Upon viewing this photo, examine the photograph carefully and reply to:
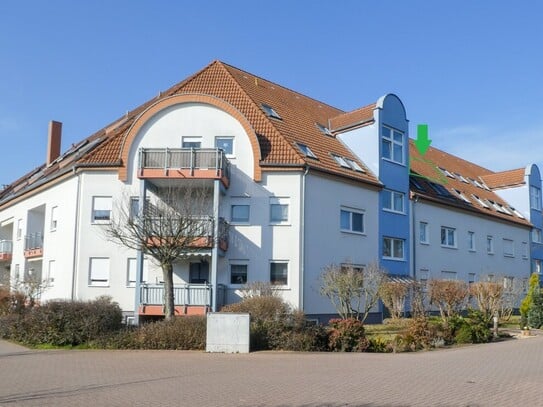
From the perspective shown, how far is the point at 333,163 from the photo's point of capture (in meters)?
27.5

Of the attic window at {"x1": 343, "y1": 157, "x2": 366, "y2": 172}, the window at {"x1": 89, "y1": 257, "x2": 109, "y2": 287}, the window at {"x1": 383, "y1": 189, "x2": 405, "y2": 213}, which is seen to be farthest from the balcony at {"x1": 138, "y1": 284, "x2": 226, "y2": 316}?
the window at {"x1": 383, "y1": 189, "x2": 405, "y2": 213}

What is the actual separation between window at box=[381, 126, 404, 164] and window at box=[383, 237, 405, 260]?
4.11 m

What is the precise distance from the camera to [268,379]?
37.4ft

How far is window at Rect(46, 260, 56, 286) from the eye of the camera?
1091 inches

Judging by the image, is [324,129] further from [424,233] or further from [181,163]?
[181,163]

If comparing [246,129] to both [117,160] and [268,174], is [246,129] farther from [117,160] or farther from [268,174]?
[117,160]

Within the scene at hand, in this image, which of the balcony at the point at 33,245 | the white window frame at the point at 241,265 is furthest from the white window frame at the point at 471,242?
the balcony at the point at 33,245

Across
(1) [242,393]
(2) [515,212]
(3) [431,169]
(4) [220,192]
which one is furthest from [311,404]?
(2) [515,212]

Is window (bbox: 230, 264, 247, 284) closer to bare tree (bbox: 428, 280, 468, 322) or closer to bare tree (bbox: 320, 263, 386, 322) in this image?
bare tree (bbox: 320, 263, 386, 322)

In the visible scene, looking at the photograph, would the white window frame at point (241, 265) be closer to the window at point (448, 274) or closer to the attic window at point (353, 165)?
the attic window at point (353, 165)

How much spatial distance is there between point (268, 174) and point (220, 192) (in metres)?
2.26

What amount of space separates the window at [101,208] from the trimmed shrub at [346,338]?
12.6 metres

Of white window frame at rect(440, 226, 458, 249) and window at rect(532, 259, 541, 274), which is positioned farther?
window at rect(532, 259, 541, 274)

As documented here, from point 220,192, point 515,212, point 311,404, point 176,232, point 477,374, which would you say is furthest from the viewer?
point 515,212
